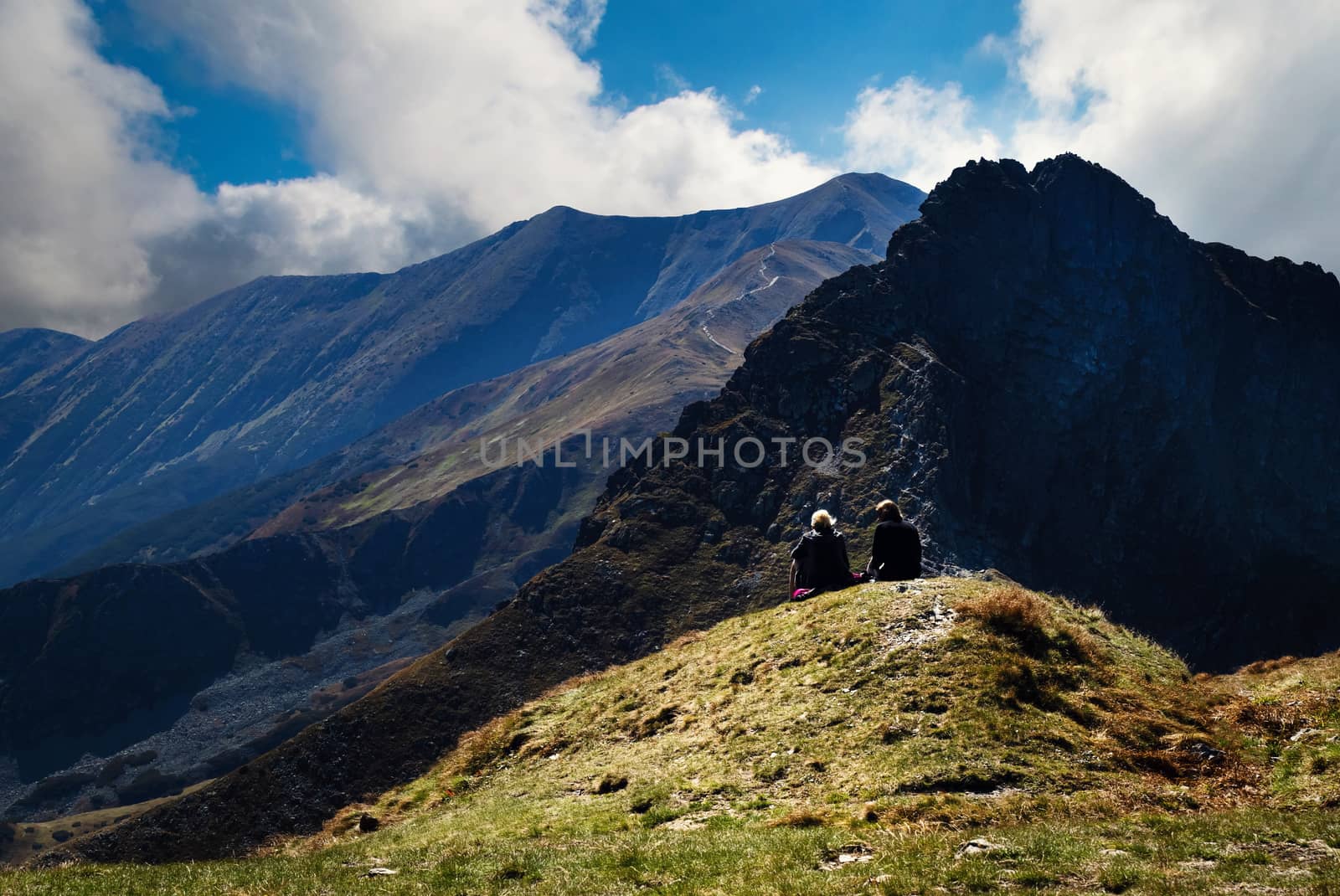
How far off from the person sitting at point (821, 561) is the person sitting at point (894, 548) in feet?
4.13

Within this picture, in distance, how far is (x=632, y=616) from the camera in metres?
197

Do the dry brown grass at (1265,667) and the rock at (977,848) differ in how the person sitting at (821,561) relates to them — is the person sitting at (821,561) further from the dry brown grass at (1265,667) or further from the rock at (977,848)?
the rock at (977,848)

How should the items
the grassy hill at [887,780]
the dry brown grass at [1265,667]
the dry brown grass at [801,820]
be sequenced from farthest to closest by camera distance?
the dry brown grass at [1265,667]
the dry brown grass at [801,820]
the grassy hill at [887,780]

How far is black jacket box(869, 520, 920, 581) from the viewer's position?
27781 millimetres

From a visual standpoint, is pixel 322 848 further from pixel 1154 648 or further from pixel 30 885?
pixel 1154 648

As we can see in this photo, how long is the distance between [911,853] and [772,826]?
359 centimetres

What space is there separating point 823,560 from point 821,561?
0.33 ft

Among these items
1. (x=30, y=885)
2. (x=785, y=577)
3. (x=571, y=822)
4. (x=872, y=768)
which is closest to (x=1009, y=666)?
(x=872, y=768)

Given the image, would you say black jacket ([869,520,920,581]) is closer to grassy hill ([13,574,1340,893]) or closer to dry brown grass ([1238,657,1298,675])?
grassy hill ([13,574,1340,893])

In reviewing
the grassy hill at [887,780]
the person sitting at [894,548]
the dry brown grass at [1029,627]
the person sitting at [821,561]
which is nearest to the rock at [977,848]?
the grassy hill at [887,780]

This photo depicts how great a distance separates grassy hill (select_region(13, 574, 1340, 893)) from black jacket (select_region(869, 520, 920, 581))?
5.38 ft

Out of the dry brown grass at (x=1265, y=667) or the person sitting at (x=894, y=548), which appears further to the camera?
the dry brown grass at (x=1265, y=667)

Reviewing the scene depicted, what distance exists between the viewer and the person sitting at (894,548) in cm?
2775

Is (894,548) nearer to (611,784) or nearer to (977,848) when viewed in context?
(611,784)
